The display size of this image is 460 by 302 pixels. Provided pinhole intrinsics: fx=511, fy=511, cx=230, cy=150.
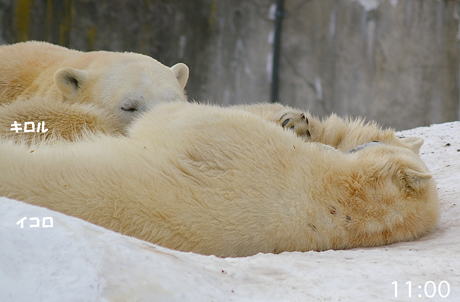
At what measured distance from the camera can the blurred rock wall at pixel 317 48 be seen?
6262mm

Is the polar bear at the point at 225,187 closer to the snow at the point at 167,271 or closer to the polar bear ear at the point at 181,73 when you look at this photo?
the snow at the point at 167,271

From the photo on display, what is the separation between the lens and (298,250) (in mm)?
1465

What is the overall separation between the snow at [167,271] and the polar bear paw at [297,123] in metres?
0.78

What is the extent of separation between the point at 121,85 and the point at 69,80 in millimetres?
274

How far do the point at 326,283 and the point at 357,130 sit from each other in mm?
1144

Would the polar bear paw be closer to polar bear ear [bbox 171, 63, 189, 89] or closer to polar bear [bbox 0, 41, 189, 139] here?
polar bear [bbox 0, 41, 189, 139]

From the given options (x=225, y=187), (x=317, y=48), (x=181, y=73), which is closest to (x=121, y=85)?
(x=181, y=73)

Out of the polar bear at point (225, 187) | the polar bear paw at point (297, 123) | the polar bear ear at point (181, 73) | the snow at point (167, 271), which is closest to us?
the snow at point (167, 271)

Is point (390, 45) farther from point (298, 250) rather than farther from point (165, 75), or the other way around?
point (298, 250)

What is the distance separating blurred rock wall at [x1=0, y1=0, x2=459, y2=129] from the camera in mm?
6262

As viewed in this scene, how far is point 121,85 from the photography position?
8.54 feet

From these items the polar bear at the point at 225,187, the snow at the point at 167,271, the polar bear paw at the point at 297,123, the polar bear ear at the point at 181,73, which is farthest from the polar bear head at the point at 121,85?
the snow at the point at 167,271

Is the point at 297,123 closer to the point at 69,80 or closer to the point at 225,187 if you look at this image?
the point at 225,187

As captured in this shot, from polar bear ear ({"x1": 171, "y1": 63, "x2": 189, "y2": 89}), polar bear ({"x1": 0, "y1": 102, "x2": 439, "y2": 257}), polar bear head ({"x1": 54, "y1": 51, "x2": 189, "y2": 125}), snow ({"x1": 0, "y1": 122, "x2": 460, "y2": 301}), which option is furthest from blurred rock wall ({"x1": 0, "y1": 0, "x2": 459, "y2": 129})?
snow ({"x1": 0, "y1": 122, "x2": 460, "y2": 301})
